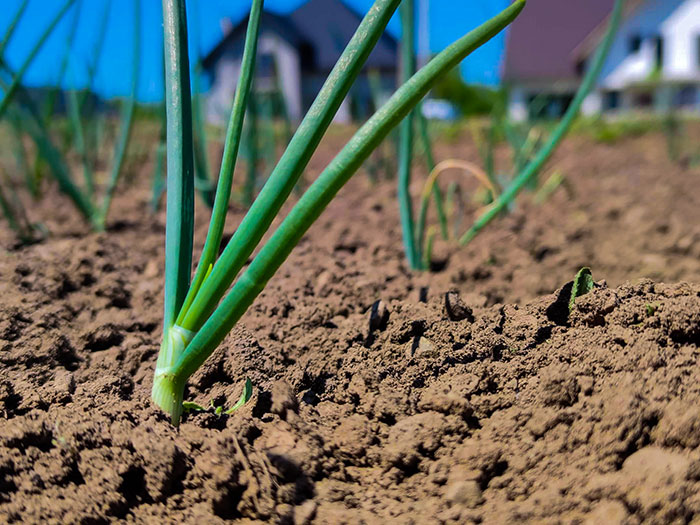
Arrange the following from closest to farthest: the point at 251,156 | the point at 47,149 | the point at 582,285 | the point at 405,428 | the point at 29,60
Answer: the point at 405,428 < the point at 582,285 < the point at 29,60 < the point at 47,149 < the point at 251,156

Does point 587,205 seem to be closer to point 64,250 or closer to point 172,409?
point 64,250

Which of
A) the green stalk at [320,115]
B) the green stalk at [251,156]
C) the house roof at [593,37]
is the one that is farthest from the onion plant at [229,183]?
the house roof at [593,37]

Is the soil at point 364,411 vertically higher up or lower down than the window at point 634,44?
lower down

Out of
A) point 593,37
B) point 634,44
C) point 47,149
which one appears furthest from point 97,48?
point 634,44

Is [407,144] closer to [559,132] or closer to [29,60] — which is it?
[559,132]

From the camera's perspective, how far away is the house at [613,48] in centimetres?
1728

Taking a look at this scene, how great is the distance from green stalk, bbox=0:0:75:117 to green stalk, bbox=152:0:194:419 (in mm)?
552

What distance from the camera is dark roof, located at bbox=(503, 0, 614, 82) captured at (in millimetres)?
17484

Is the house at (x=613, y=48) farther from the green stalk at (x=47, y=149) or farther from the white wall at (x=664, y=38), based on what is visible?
the green stalk at (x=47, y=149)

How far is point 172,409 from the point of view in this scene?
0.75 m

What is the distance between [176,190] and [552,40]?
19.1 metres

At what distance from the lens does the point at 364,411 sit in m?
0.78

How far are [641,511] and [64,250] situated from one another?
4.09 feet

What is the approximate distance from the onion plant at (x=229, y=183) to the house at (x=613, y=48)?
17126 mm
